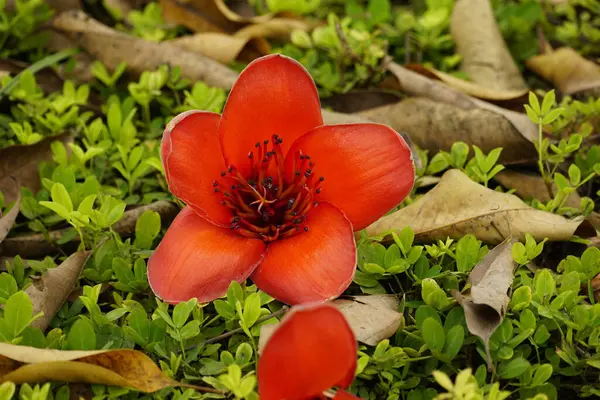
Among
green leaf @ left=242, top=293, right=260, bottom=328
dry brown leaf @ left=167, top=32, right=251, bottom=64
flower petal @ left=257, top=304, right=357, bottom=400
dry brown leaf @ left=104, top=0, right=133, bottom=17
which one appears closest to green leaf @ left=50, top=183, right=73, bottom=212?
green leaf @ left=242, top=293, right=260, bottom=328

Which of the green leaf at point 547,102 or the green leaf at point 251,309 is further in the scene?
the green leaf at point 547,102

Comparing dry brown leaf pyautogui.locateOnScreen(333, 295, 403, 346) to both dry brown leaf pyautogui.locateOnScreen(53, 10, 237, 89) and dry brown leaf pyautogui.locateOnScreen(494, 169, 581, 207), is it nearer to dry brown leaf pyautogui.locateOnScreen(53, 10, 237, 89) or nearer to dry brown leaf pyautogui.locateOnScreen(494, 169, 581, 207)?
dry brown leaf pyautogui.locateOnScreen(494, 169, 581, 207)

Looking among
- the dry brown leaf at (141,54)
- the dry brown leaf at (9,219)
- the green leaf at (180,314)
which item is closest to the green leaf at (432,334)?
the green leaf at (180,314)

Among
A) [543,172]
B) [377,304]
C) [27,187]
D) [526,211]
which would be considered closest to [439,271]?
[377,304]

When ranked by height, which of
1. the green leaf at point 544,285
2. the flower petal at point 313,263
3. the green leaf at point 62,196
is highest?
the green leaf at point 62,196

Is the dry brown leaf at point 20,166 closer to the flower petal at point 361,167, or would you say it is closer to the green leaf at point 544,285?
the flower petal at point 361,167

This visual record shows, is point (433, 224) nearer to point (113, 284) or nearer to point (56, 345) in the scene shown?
point (113, 284)
